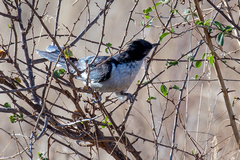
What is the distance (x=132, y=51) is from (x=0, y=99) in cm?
487

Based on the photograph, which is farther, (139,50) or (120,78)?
(139,50)

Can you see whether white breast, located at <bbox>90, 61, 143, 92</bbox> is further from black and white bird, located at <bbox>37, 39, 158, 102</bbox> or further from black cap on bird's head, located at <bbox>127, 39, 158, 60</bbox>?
black cap on bird's head, located at <bbox>127, 39, 158, 60</bbox>

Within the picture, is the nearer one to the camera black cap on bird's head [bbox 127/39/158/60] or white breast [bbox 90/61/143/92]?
white breast [bbox 90/61/143/92]

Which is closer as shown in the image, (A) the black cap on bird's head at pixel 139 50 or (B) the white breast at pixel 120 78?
(B) the white breast at pixel 120 78

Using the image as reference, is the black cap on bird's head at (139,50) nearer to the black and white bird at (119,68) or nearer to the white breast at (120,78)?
the black and white bird at (119,68)

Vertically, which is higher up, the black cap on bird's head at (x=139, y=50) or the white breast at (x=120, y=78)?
the black cap on bird's head at (x=139, y=50)

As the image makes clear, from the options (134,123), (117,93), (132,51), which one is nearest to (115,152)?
(117,93)

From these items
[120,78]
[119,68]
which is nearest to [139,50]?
[119,68]

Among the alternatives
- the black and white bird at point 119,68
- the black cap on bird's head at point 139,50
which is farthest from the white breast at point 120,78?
the black cap on bird's head at point 139,50

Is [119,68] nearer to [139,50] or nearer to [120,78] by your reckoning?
[120,78]

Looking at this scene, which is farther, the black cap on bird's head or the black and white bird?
the black cap on bird's head

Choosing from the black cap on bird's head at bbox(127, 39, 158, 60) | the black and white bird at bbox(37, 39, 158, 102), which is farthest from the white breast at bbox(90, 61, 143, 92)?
the black cap on bird's head at bbox(127, 39, 158, 60)

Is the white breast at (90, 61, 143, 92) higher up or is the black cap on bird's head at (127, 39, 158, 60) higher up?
the black cap on bird's head at (127, 39, 158, 60)

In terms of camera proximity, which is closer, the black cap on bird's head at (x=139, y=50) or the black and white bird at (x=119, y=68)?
the black and white bird at (x=119, y=68)
